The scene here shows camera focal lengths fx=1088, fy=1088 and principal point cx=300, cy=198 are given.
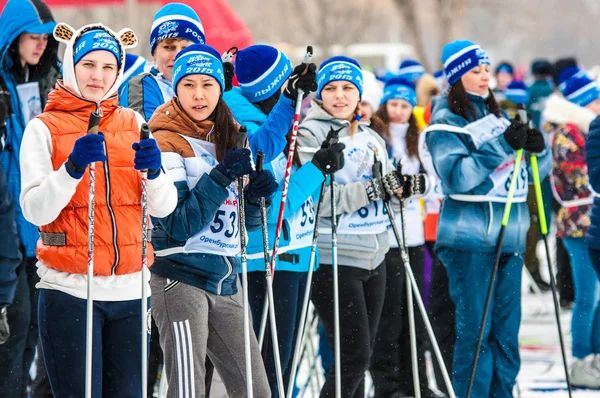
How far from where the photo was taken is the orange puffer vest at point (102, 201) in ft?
14.6

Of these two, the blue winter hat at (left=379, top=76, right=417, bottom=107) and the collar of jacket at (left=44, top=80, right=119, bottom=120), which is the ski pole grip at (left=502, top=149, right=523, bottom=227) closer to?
the blue winter hat at (left=379, top=76, right=417, bottom=107)

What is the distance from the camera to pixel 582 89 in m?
8.66

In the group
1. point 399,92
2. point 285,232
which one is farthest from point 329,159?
point 399,92

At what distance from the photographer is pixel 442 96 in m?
6.82

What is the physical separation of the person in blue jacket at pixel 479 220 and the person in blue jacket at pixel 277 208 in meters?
0.94

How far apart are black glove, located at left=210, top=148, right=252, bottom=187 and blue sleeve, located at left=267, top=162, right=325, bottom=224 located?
1.06 meters

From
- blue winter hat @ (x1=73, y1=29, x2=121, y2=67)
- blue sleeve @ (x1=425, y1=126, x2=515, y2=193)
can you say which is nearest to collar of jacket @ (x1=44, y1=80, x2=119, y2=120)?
blue winter hat @ (x1=73, y1=29, x2=121, y2=67)

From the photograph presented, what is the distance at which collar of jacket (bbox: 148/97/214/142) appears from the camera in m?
5.06

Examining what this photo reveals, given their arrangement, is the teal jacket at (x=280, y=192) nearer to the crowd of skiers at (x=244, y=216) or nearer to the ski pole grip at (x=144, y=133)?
the crowd of skiers at (x=244, y=216)

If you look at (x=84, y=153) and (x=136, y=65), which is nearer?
(x=84, y=153)

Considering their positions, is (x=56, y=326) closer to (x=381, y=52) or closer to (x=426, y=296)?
(x=426, y=296)

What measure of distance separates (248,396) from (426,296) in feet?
11.5

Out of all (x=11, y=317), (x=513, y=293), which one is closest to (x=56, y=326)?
(x=11, y=317)

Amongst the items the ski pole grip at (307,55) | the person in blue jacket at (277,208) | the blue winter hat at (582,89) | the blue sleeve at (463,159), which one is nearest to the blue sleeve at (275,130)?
the person in blue jacket at (277,208)
